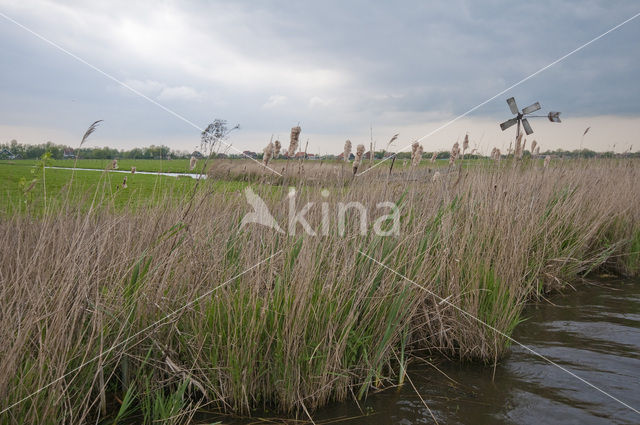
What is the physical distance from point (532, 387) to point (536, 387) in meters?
0.03

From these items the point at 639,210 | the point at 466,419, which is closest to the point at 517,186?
the point at 639,210

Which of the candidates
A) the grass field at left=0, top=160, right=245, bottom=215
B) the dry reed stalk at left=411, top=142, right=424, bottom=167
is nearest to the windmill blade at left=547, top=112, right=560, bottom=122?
the dry reed stalk at left=411, top=142, right=424, bottom=167

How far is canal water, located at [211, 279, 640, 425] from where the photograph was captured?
3043mm

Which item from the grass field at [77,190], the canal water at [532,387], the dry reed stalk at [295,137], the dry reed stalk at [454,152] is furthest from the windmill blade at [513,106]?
the dry reed stalk at [295,137]

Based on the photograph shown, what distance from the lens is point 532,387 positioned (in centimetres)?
346

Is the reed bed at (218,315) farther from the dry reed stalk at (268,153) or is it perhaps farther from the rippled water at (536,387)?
the dry reed stalk at (268,153)

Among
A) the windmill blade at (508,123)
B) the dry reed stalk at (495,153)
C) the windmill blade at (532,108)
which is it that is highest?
the windmill blade at (532,108)

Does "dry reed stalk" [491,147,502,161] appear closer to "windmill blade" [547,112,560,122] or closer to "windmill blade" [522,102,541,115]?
"windmill blade" [522,102,541,115]

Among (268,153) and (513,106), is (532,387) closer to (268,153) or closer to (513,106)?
(268,153)

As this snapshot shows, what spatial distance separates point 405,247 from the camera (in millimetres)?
3850

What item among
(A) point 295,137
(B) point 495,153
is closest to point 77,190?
(A) point 295,137

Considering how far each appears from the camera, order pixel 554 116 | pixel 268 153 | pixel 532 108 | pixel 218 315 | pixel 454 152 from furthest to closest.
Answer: pixel 532 108
pixel 554 116
pixel 454 152
pixel 268 153
pixel 218 315

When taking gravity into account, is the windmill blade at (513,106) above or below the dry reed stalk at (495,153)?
above

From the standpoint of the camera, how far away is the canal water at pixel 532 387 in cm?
304
